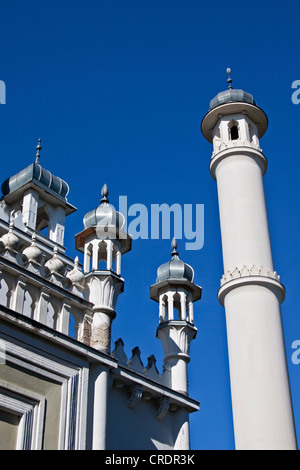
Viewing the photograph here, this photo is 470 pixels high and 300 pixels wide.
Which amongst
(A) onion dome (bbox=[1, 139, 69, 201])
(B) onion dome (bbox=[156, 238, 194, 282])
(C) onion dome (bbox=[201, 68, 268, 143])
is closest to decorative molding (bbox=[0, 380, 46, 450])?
(B) onion dome (bbox=[156, 238, 194, 282])

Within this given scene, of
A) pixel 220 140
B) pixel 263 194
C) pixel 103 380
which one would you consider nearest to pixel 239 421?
pixel 103 380

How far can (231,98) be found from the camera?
15.0m

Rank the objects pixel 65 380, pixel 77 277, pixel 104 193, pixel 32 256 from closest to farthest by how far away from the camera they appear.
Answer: pixel 65 380, pixel 32 256, pixel 77 277, pixel 104 193

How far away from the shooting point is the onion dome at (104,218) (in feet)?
40.3

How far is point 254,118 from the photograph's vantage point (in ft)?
49.9

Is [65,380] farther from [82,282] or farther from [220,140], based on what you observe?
[220,140]

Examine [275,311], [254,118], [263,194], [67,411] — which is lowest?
[67,411]

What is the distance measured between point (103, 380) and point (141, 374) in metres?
1.00

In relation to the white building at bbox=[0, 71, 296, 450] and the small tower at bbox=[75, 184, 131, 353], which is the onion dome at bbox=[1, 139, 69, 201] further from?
the small tower at bbox=[75, 184, 131, 353]

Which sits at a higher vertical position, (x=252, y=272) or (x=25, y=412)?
(x=252, y=272)

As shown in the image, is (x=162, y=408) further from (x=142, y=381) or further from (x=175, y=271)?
(x=175, y=271)

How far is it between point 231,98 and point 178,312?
475cm

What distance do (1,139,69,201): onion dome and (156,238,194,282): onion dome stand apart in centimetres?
357

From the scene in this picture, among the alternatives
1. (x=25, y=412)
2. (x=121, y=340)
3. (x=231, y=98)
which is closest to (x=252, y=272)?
(x=121, y=340)
